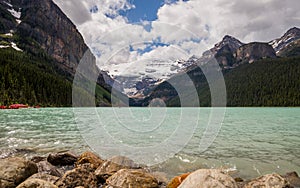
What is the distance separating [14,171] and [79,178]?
247cm

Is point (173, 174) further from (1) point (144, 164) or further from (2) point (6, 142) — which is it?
(2) point (6, 142)

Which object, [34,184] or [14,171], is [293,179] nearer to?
[34,184]

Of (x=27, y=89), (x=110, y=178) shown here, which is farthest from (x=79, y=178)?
(x=27, y=89)

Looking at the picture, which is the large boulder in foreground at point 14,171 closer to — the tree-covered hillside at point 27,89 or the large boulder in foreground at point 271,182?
the large boulder in foreground at point 271,182

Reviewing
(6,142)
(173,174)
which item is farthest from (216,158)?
(6,142)

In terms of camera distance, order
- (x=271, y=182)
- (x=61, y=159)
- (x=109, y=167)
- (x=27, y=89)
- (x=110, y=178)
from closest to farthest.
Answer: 1. (x=271, y=182)
2. (x=110, y=178)
3. (x=109, y=167)
4. (x=61, y=159)
5. (x=27, y=89)

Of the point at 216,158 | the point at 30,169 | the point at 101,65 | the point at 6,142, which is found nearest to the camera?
the point at 30,169

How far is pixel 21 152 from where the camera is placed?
17219mm

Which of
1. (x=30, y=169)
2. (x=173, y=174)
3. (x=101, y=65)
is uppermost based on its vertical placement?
(x=101, y=65)

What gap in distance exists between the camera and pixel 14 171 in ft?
30.4

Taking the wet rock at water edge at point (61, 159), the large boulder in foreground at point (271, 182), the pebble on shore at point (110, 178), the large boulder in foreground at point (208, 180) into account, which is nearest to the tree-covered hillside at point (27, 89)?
the wet rock at water edge at point (61, 159)

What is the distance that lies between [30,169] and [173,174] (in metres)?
7.15

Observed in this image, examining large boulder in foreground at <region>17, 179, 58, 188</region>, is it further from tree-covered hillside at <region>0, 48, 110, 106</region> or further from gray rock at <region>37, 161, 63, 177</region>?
tree-covered hillside at <region>0, 48, 110, 106</region>

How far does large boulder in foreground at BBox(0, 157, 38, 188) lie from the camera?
876 cm
